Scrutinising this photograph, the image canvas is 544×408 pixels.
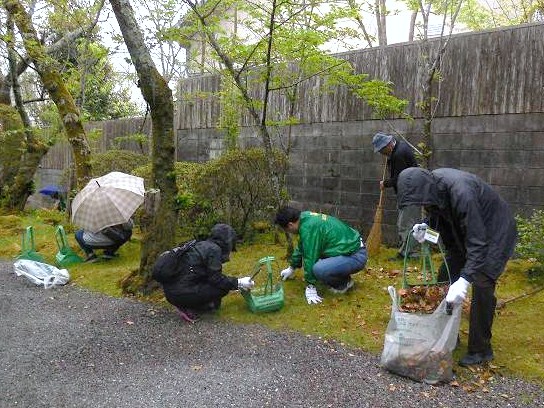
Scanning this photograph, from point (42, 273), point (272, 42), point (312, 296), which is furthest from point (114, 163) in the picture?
point (312, 296)

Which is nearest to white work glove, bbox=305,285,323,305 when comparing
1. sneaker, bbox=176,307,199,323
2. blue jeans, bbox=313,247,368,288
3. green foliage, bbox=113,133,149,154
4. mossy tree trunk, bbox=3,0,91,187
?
blue jeans, bbox=313,247,368,288

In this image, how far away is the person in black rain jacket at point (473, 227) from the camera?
12.0ft

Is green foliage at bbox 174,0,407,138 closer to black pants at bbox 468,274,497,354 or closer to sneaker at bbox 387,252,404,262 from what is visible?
sneaker at bbox 387,252,404,262

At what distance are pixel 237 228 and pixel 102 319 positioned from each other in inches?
121

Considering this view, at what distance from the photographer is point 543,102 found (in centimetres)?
604

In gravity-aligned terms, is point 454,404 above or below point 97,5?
below

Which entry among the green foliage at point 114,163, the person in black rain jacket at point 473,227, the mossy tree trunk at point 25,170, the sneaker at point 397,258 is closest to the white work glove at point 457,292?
the person in black rain jacket at point 473,227

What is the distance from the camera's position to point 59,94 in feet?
33.6

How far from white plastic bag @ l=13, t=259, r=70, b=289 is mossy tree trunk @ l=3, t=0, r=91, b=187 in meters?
2.93

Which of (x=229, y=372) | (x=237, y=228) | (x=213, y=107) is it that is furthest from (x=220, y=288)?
(x=213, y=107)

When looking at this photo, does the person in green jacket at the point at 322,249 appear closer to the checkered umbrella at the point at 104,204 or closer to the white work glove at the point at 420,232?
the white work glove at the point at 420,232

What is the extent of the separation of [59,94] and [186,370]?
7996 mm

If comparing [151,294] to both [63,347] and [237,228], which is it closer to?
[63,347]

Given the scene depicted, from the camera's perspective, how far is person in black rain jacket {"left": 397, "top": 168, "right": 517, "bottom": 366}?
3648mm
